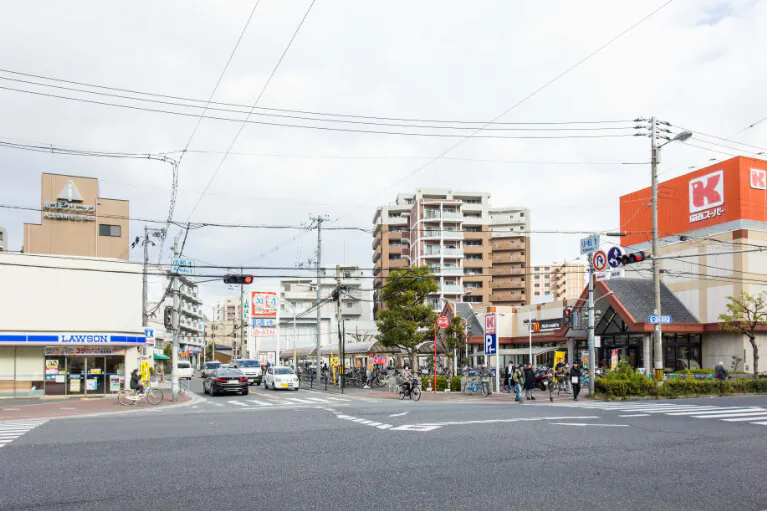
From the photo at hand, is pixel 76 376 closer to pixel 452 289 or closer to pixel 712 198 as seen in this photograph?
pixel 712 198

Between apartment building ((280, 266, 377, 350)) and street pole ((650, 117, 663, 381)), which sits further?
apartment building ((280, 266, 377, 350))

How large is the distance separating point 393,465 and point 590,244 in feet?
68.0

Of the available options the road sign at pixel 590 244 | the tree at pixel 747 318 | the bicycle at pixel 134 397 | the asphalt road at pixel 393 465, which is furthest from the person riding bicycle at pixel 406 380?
the tree at pixel 747 318

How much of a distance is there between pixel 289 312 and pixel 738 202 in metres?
73.3

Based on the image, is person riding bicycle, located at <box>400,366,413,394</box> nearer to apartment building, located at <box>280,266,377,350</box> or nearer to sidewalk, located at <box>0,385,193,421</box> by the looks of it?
sidewalk, located at <box>0,385,193,421</box>

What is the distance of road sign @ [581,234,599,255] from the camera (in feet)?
92.5

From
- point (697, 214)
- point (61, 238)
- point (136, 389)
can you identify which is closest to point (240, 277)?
point (136, 389)

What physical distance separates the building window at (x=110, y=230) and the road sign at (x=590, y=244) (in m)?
36.4

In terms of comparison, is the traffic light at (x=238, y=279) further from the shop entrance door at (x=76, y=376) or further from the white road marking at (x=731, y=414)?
the white road marking at (x=731, y=414)

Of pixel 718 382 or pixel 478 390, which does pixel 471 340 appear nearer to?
pixel 478 390

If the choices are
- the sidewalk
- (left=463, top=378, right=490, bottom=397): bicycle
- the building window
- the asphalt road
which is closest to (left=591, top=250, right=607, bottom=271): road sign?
(left=463, top=378, right=490, bottom=397): bicycle

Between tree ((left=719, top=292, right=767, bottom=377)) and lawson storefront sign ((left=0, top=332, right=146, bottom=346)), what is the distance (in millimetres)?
33572

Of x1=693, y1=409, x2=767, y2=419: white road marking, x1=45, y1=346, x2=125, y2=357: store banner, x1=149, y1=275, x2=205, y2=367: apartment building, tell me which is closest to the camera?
x1=693, y1=409, x2=767, y2=419: white road marking

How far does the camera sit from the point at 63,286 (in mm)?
33625
